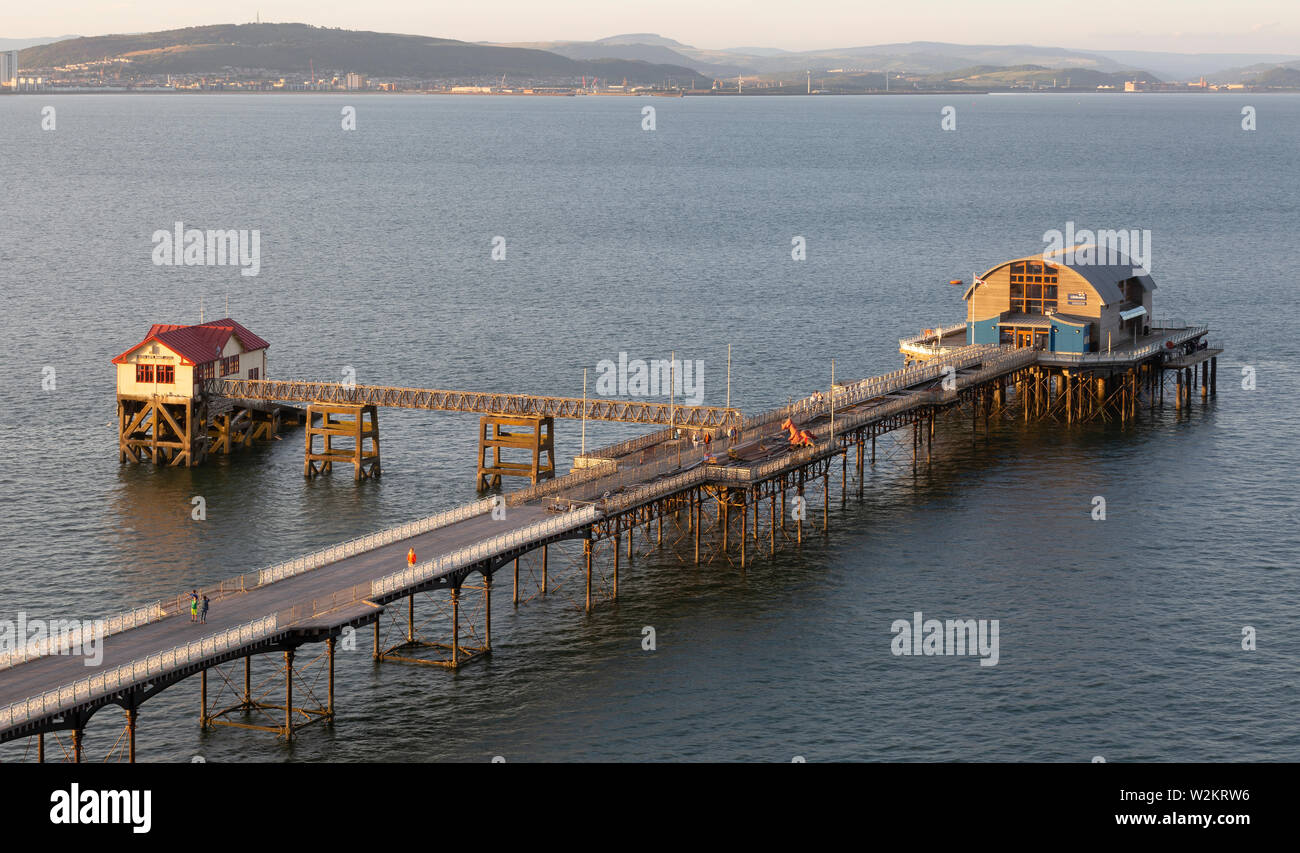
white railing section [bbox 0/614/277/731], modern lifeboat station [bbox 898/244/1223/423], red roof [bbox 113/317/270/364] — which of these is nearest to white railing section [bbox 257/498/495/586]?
white railing section [bbox 0/614/277/731]

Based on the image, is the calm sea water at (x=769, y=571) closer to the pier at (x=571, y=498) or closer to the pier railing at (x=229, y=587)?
the pier at (x=571, y=498)

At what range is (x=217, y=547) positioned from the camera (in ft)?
298

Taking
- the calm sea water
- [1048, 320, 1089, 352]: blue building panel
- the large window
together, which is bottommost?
the calm sea water

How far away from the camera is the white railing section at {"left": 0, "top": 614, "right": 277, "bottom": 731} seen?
57438mm

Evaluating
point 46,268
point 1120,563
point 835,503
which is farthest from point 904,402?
point 46,268

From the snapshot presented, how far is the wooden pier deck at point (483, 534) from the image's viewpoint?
61.8m

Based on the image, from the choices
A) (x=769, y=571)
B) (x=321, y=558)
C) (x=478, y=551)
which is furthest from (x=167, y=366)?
(x=769, y=571)

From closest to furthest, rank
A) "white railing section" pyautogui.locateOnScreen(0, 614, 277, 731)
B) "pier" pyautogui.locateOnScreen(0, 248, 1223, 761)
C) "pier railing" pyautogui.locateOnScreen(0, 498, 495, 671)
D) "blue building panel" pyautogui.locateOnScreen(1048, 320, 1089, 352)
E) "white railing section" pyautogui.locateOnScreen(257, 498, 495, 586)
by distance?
"white railing section" pyautogui.locateOnScreen(0, 614, 277, 731) → "pier railing" pyautogui.locateOnScreen(0, 498, 495, 671) → "pier" pyautogui.locateOnScreen(0, 248, 1223, 761) → "white railing section" pyautogui.locateOnScreen(257, 498, 495, 586) → "blue building panel" pyautogui.locateOnScreen(1048, 320, 1089, 352)

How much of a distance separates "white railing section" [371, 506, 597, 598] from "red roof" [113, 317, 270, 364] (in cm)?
3851

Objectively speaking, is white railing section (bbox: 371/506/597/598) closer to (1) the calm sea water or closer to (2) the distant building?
(1) the calm sea water
